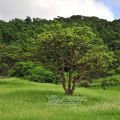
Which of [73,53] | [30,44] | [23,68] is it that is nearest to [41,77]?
[23,68]

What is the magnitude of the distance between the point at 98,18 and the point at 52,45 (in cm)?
6908

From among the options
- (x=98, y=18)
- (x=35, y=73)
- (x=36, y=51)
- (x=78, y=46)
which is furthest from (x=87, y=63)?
(x=98, y=18)

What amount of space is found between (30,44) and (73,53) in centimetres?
1076

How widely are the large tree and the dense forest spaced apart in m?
0.77

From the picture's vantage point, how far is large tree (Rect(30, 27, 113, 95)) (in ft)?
103

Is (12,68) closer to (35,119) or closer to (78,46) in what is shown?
(78,46)

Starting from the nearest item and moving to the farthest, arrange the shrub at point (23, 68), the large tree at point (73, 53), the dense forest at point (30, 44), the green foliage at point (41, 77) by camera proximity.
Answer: the large tree at point (73, 53) → the dense forest at point (30, 44) → the green foliage at point (41, 77) → the shrub at point (23, 68)

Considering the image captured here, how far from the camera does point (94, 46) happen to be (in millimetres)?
32969

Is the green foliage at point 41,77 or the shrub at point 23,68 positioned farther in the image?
the shrub at point 23,68

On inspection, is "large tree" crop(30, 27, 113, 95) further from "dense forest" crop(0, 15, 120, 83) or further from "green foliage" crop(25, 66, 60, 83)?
"green foliage" crop(25, 66, 60, 83)

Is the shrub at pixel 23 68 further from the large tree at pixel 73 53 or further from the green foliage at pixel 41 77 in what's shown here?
the large tree at pixel 73 53

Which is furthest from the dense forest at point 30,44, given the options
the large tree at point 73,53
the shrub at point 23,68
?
the large tree at point 73,53

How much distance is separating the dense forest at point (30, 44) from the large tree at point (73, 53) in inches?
30.2

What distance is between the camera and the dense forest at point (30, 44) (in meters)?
48.4
